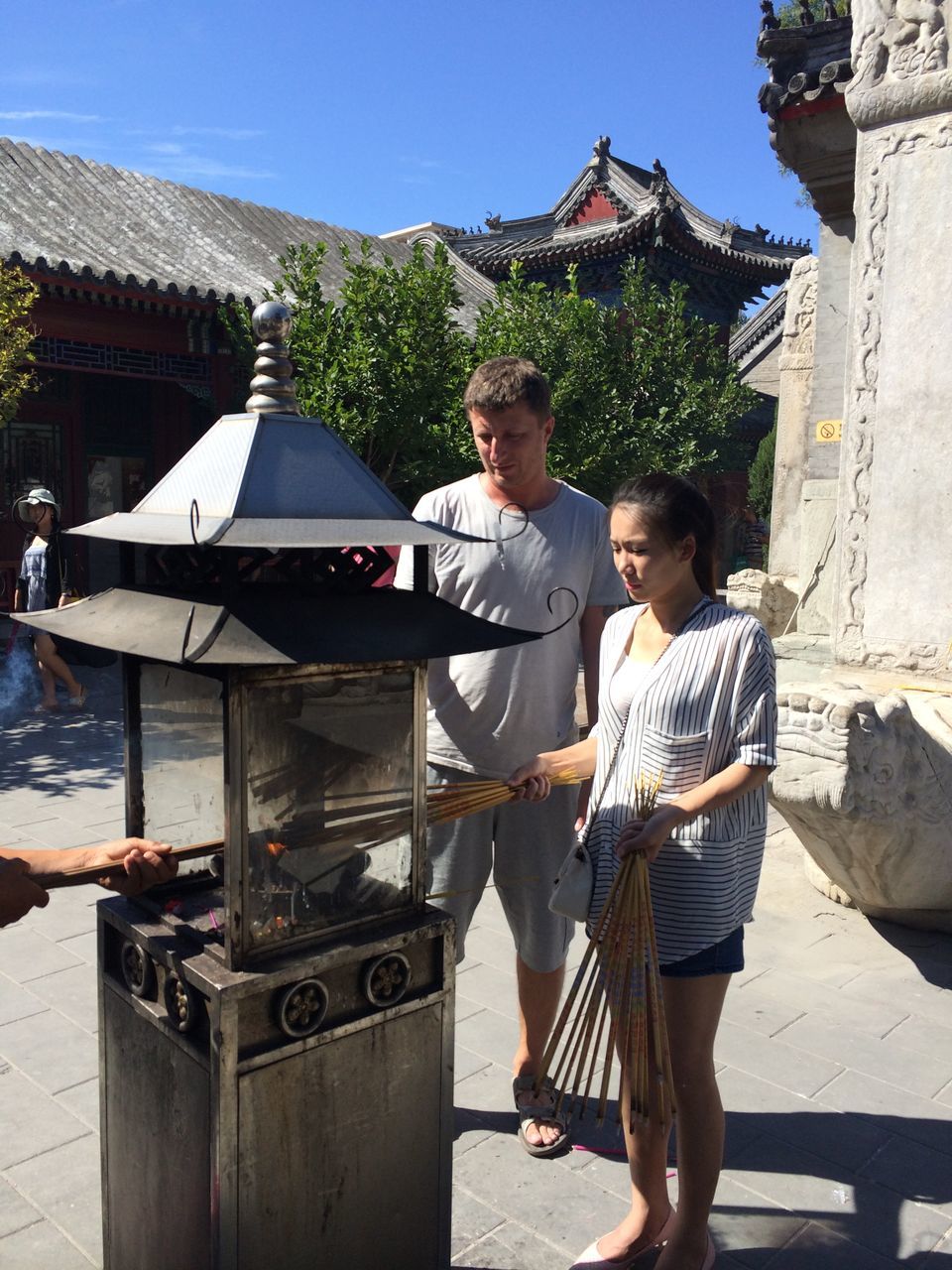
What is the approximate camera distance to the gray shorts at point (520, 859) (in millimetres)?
2592

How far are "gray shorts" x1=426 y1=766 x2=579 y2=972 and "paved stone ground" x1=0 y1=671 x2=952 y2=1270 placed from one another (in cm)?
49

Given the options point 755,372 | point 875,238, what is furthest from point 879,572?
point 755,372

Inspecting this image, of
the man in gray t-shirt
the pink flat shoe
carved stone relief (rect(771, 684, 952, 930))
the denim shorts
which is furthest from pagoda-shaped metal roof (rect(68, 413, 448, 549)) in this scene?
carved stone relief (rect(771, 684, 952, 930))

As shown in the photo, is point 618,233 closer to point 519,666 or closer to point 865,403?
point 865,403

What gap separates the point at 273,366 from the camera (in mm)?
1836

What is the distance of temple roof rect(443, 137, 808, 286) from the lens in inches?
731

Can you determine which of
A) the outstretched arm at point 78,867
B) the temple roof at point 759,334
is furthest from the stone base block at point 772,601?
the temple roof at point 759,334

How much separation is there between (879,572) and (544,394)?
7.59 feet

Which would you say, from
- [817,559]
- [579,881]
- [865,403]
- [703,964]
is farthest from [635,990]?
[817,559]

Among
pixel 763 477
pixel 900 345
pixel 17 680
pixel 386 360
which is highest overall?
pixel 386 360

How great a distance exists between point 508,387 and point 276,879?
1.25 meters

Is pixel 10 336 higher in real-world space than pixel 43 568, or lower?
higher

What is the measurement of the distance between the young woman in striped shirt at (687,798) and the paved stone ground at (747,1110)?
11.1 inches

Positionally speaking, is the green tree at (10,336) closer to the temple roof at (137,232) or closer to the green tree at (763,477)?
the temple roof at (137,232)
